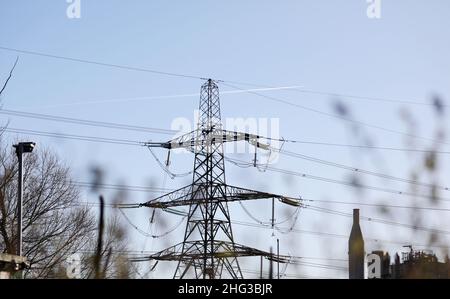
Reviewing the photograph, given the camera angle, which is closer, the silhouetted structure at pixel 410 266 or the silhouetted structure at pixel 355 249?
the silhouetted structure at pixel 410 266

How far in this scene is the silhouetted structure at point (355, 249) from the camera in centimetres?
8656

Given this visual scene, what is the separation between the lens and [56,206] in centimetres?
5956

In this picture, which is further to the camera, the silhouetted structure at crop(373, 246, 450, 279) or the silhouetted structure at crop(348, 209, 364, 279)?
the silhouetted structure at crop(348, 209, 364, 279)

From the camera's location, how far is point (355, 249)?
296 feet

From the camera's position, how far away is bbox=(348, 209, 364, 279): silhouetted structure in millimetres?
86562
